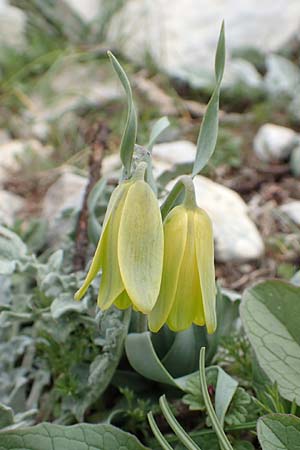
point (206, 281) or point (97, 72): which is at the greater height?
point (97, 72)

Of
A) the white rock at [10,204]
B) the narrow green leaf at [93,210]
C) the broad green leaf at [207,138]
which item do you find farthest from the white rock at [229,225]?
the broad green leaf at [207,138]

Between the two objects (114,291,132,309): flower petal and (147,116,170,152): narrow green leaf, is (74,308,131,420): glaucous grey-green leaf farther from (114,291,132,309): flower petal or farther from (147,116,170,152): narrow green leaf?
(147,116,170,152): narrow green leaf

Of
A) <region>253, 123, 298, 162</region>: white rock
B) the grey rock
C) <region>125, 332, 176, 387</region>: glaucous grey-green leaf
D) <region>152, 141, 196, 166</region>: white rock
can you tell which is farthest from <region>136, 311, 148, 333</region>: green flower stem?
the grey rock

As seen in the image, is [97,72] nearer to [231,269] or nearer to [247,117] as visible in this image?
[247,117]

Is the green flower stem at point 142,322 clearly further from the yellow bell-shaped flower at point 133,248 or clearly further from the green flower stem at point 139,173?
the green flower stem at point 139,173

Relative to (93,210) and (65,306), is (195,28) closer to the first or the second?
(93,210)

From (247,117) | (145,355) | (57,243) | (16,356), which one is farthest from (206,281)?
(247,117)

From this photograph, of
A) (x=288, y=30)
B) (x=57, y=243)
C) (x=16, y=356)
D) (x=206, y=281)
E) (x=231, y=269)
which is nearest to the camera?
(x=206, y=281)
